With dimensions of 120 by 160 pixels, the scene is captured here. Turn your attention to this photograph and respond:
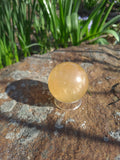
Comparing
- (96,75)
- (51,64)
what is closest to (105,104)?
(96,75)

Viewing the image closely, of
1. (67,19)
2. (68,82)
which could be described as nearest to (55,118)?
(68,82)

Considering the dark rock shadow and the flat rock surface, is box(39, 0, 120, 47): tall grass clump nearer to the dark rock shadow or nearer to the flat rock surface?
the flat rock surface

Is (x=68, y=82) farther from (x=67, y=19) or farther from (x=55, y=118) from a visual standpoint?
(x=67, y=19)

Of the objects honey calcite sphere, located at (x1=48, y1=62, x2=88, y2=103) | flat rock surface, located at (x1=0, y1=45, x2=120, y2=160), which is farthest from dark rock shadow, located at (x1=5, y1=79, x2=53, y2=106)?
honey calcite sphere, located at (x1=48, y1=62, x2=88, y2=103)

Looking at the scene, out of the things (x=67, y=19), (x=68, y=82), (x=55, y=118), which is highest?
(x=67, y=19)

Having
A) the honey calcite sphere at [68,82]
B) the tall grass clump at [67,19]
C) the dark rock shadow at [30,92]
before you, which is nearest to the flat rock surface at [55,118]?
the dark rock shadow at [30,92]

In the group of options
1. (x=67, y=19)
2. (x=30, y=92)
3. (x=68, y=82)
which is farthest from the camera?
(x=67, y=19)

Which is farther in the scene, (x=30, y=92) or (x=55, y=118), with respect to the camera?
(x=30, y=92)

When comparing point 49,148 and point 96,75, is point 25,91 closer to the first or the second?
point 49,148
